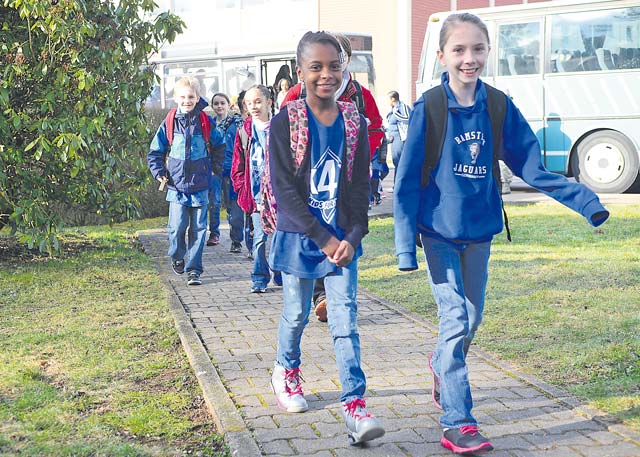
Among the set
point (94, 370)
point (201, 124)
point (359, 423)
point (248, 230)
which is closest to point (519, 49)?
point (248, 230)

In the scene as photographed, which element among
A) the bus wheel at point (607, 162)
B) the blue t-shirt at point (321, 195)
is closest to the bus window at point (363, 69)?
the bus wheel at point (607, 162)

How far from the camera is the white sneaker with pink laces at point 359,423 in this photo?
414cm

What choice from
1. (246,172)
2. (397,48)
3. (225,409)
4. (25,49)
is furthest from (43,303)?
(397,48)

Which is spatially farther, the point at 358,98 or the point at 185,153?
the point at 185,153

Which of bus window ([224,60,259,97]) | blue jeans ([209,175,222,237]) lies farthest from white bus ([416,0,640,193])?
blue jeans ([209,175,222,237])

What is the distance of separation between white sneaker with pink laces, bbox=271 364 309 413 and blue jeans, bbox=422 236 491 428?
736 mm

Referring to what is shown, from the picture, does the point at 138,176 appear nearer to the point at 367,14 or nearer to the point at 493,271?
the point at 493,271

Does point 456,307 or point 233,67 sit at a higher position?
point 233,67

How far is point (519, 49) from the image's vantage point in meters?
19.9

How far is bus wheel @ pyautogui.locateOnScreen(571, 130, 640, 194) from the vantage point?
18.0 metres

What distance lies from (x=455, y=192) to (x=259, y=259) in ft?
13.4

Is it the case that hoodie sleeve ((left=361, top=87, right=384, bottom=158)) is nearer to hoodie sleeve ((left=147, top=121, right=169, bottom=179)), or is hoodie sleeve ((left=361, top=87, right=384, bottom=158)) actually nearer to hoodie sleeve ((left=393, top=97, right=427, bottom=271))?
hoodie sleeve ((left=147, top=121, right=169, bottom=179))

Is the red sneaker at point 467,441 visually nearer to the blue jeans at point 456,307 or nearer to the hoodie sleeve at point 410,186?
the blue jeans at point 456,307

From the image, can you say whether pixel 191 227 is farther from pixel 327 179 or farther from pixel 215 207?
pixel 327 179
